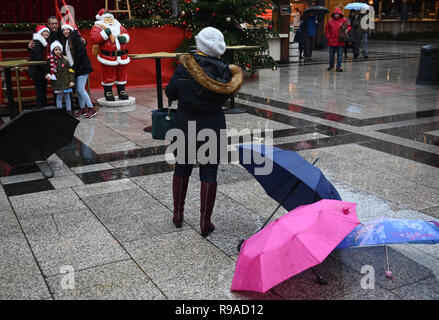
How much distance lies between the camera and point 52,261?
3.86m

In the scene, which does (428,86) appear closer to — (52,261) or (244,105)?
(244,105)

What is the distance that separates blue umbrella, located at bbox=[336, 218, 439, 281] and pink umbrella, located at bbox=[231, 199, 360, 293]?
279 mm

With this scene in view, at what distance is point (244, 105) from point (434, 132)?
4.15m

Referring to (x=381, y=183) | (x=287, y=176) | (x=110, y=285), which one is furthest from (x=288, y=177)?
(x=381, y=183)

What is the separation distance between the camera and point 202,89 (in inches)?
158

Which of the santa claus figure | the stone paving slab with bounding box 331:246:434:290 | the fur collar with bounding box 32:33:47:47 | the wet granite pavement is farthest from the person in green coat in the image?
the stone paving slab with bounding box 331:246:434:290

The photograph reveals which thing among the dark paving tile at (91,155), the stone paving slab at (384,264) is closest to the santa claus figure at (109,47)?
the dark paving tile at (91,155)

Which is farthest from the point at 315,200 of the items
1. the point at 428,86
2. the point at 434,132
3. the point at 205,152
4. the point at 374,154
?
the point at 428,86

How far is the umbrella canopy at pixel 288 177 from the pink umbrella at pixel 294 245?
1.13 feet

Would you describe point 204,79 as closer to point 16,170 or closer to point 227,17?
point 16,170

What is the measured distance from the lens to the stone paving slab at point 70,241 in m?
3.86

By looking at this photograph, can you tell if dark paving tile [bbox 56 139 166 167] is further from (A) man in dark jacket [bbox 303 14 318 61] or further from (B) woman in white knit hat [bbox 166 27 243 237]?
(A) man in dark jacket [bbox 303 14 318 61]

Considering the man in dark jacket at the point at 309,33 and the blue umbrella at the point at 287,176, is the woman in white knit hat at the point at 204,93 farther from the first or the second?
the man in dark jacket at the point at 309,33

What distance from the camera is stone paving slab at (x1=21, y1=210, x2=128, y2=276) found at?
386 cm
